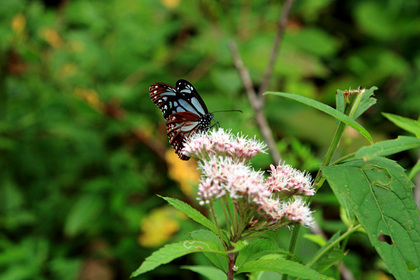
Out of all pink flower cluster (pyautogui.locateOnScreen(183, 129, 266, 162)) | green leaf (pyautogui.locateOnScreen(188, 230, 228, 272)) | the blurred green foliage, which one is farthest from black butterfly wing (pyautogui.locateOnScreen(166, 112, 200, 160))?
green leaf (pyautogui.locateOnScreen(188, 230, 228, 272))

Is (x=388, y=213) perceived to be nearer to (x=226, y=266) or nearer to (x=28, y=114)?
(x=226, y=266)

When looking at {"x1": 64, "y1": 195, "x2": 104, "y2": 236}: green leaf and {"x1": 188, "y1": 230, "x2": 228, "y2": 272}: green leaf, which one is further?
{"x1": 64, "y1": 195, "x2": 104, "y2": 236}: green leaf

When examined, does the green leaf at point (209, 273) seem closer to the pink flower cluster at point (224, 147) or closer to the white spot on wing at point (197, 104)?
the pink flower cluster at point (224, 147)

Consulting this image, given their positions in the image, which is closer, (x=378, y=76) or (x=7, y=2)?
(x=7, y=2)

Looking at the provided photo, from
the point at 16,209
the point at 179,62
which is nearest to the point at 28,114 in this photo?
the point at 16,209

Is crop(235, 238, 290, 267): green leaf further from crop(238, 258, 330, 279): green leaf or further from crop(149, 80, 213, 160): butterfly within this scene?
crop(149, 80, 213, 160): butterfly

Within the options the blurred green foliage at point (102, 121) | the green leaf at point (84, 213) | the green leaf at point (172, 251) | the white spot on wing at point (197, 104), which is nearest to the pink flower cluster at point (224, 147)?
the green leaf at point (172, 251)
